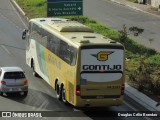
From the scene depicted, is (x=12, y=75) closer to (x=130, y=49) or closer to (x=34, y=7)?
(x=130, y=49)

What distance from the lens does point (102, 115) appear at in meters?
22.7

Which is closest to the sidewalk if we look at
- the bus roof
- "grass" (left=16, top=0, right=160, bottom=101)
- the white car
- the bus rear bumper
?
"grass" (left=16, top=0, right=160, bottom=101)

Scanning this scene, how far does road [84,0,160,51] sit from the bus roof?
16252 mm

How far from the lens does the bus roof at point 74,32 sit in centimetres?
2277

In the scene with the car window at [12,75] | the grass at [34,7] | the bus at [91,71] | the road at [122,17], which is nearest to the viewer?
the bus at [91,71]

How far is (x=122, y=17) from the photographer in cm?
5919

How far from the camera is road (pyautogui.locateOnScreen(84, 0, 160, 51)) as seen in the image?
157 feet

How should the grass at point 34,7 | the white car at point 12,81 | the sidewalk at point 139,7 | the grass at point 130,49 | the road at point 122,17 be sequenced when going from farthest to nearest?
1. the sidewalk at point 139,7
2. the grass at point 34,7
3. the road at point 122,17
4. the grass at point 130,49
5. the white car at point 12,81

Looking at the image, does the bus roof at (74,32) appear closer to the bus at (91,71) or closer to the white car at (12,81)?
the bus at (91,71)

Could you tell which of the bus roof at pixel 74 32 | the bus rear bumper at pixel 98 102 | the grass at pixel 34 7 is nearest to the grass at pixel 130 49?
the grass at pixel 34 7

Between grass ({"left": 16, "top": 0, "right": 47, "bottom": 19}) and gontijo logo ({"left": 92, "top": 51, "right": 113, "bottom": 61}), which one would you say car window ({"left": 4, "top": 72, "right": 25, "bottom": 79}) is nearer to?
gontijo logo ({"left": 92, "top": 51, "right": 113, "bottom": 61})

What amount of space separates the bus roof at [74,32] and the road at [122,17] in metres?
16.3

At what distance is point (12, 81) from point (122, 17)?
35.7 meters

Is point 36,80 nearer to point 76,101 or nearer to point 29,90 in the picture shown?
point 29,90
